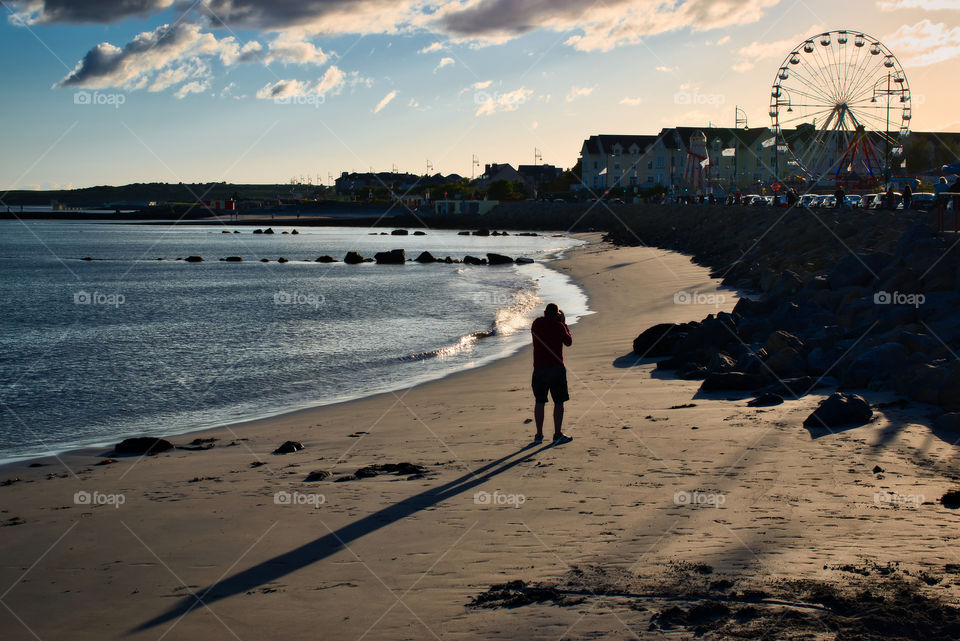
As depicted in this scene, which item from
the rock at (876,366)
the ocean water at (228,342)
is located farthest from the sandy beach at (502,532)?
the ocean water at (228,342)

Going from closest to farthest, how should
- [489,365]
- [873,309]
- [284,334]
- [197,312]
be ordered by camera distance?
1. [873,309]
2. [489,365]
3. [284,334]
4. [197,312]

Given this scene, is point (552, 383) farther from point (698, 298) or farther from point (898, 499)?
point (698, 298)

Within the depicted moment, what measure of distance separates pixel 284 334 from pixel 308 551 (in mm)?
19416

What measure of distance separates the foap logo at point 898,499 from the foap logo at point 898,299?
8.78 m

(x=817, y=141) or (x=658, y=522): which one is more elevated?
(x=817, y=141)

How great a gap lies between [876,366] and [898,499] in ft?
16.3

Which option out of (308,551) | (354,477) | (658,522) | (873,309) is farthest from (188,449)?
(873,309)

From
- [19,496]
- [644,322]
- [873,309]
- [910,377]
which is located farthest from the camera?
[644,322]

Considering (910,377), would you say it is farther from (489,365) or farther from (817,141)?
(817,141)

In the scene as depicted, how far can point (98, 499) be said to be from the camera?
349 inches

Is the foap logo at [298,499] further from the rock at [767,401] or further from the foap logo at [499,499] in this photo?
the rock at [767,401]

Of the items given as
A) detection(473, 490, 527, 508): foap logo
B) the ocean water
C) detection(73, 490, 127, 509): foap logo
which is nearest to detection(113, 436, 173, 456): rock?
the ocean water

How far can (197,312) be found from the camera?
33.6 meters

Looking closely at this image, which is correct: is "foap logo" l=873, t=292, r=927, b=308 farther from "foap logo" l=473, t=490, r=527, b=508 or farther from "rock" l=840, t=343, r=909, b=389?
"foap logo" l=473, t=490, r=527, b=508
